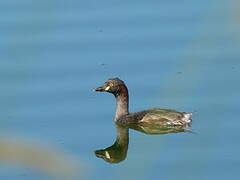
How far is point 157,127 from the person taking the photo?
6.68 metres

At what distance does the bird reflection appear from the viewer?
6.06 metres

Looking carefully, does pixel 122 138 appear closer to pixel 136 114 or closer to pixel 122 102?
pixel 136 114

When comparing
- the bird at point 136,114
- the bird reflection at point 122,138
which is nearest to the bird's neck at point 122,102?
the bird at point 136,114

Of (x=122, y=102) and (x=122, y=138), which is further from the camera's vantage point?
(x=122, y=102)

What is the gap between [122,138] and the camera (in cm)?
659

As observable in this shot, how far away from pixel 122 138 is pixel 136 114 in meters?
0.31

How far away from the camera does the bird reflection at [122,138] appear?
6.06 m

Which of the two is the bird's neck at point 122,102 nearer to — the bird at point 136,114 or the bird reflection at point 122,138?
the bird at point 136,114

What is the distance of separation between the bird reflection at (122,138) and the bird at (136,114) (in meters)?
0.05

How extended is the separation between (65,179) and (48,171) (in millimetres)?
136

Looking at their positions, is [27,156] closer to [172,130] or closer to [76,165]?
[76,165]

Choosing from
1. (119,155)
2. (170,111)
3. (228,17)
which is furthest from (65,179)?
(170,111)

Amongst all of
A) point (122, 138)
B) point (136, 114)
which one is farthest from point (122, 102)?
point (122, 138)

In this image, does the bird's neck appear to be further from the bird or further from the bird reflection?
the bird reflection
